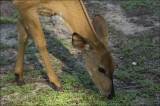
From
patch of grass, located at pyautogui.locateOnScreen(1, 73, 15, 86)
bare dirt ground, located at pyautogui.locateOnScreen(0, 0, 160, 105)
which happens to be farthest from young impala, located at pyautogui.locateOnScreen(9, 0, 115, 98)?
patch of grass, located at pyautogui.locateOnScreen(1, 73, 15, 86)

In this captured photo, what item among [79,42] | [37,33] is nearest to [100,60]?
[79,42]

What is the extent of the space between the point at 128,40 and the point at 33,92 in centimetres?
335

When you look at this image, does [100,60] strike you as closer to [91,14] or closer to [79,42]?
[79,42]

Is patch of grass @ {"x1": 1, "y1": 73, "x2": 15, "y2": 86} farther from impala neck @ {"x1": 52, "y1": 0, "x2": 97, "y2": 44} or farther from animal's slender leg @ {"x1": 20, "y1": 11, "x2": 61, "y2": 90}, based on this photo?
impala neck @ {"x1": 52, "y1": 0, "x2": 97, "y2": 44}

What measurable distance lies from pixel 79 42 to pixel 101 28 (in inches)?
25.8

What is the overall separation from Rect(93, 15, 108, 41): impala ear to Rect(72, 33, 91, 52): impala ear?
28 cm

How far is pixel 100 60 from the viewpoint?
4539 mm

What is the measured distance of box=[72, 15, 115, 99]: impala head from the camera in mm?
4434

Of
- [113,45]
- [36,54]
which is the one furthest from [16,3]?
[113,45]

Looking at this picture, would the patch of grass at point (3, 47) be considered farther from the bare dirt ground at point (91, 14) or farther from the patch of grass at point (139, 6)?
the patch of grass at point (139, 6)

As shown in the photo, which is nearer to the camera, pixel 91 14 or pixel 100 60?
pixel 100 60

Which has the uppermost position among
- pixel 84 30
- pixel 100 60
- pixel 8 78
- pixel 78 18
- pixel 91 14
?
pixel 78 18

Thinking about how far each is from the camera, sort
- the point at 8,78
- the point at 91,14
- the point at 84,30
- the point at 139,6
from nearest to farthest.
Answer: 1. the point at 84,30
2. the point at 8,78
3. the point at 91,14
4. the point at 139,6

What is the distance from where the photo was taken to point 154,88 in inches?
200
